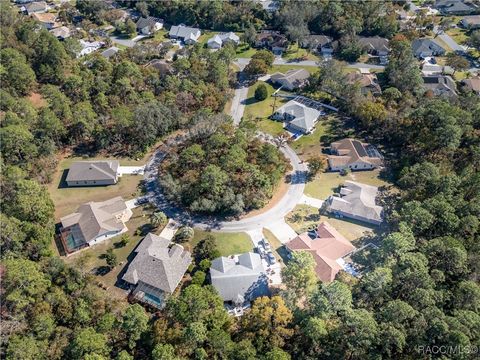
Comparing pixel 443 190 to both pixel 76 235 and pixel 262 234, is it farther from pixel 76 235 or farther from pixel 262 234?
pixel 76 235

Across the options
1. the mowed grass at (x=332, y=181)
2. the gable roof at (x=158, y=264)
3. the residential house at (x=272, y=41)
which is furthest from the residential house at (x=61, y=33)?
the mowed grass at (x=332, y=181)

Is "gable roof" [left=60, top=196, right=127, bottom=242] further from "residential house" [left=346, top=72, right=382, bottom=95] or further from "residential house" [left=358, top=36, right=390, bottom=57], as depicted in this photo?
"residential house" [left=358, top=36, right=390, bottom=57]

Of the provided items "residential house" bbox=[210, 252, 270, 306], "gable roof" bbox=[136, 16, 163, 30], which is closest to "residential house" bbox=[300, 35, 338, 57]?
"gable roof" bbox=[136, 16, 163, 30]

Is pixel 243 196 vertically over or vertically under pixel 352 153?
under

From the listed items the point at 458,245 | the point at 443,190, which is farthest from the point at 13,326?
the point at 443,190

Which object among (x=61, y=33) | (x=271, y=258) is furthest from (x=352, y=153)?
(x=61, y=33)

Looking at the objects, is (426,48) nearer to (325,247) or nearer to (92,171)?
(325,247)

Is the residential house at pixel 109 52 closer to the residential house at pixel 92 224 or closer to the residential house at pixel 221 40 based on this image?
the residential house at pixel 221 40
